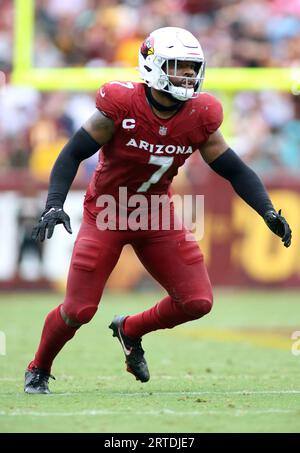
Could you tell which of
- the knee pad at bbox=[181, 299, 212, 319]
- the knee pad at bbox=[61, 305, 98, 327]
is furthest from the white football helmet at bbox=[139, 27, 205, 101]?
the knee pad at bbox=[61, 305, 98, 327]

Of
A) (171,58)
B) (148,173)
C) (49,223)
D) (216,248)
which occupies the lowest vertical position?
(49,223)

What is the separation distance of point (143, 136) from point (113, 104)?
0.71ft

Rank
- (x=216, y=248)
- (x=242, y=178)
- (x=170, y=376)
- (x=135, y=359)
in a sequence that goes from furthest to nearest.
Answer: (x=216, y=248)
(x=170, y=376)
(x=135, y=359)
(x=242, y=178)

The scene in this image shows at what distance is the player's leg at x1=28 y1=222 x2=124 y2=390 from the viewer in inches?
206

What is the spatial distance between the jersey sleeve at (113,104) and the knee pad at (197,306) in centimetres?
97

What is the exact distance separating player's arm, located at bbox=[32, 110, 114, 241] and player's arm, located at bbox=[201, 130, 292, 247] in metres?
0.54

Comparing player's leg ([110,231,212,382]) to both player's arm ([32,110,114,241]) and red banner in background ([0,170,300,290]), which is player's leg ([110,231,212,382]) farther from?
red banner in background ([0,170,300,290])

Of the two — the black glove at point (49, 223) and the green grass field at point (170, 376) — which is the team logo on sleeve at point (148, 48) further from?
the green grass field at point (170, 376)

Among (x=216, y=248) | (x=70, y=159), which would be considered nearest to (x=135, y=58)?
(x=216, y=248)

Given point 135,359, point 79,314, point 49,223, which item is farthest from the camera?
point 135,359

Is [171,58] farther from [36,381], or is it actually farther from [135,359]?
[36,381]

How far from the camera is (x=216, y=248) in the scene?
1077 centimetres

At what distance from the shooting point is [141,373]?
5621 millimetres
